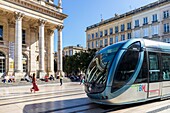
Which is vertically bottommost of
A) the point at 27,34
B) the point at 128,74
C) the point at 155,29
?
the point at 128,74

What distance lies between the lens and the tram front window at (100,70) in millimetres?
7590

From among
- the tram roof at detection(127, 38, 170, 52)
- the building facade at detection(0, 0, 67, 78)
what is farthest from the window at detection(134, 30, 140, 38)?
the tram roof at detection(127, 38, 170, 52)

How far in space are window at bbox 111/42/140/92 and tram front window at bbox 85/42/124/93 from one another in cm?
40

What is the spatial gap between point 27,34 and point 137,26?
27.1 metres

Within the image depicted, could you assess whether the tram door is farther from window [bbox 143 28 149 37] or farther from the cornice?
window [bbox 143 28 149 37]

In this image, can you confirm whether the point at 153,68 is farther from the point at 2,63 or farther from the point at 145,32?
the point at 145,32

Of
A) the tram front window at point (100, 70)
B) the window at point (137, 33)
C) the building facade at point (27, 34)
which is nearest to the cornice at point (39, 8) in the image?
the building facade at point (27, 34)

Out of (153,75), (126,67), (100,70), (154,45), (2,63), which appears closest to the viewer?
(126,67)

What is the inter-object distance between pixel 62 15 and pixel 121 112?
29.2m

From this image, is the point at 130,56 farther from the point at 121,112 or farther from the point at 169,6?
the point at 169,6

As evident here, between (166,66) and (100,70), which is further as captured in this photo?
(166,66)

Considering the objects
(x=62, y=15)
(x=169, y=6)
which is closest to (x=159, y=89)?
(x=62, y=15)

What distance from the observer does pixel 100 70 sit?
788cm

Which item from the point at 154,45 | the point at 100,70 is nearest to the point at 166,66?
the point at 154,45
